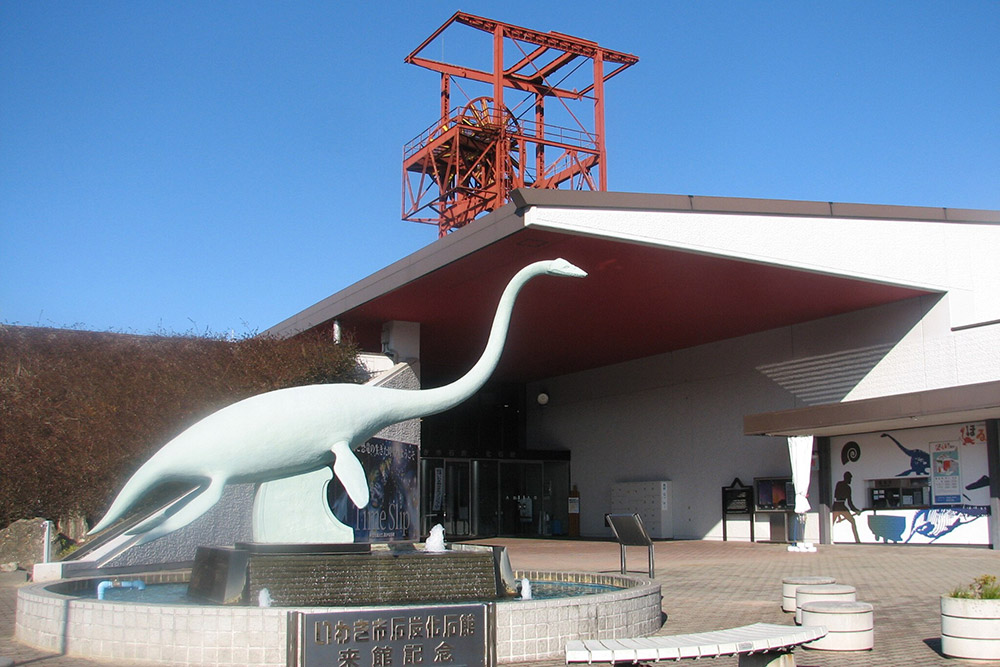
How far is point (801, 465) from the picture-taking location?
2109 centimetres

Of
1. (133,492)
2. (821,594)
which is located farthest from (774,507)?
(133,492)

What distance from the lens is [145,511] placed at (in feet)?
52.7

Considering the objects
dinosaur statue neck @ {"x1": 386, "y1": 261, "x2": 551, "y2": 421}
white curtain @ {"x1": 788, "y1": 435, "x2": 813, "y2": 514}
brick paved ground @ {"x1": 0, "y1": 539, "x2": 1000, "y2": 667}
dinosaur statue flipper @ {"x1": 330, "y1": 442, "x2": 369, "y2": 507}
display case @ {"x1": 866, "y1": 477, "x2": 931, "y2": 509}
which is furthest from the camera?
white curtain @ {"x1": 788, "y1": 435, "x2": 813, "y2": 514}

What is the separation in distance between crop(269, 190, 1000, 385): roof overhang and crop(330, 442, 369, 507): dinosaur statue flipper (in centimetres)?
725

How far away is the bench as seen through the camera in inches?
214

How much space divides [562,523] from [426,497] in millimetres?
5312

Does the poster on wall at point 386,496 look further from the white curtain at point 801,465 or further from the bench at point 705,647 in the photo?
the bench at point 705,647

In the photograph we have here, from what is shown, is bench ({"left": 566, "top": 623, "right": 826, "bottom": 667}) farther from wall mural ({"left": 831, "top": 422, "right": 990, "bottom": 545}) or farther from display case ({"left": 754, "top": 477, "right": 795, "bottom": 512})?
display case ({"left": 754, "top": 477, "right": 795, "bottom": 512})

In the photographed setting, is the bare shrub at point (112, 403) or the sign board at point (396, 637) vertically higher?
the bare shrub at point (112, 403)

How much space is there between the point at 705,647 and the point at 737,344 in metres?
20.6

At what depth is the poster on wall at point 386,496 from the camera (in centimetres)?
2012

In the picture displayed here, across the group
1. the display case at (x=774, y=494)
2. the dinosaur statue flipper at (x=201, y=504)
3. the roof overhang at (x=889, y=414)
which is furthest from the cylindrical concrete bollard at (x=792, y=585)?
the display case at (x=774, y=494)

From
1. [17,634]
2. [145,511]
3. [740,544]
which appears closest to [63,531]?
[145,511]

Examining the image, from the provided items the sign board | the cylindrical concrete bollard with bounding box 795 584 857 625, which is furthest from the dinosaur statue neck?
the sign board
